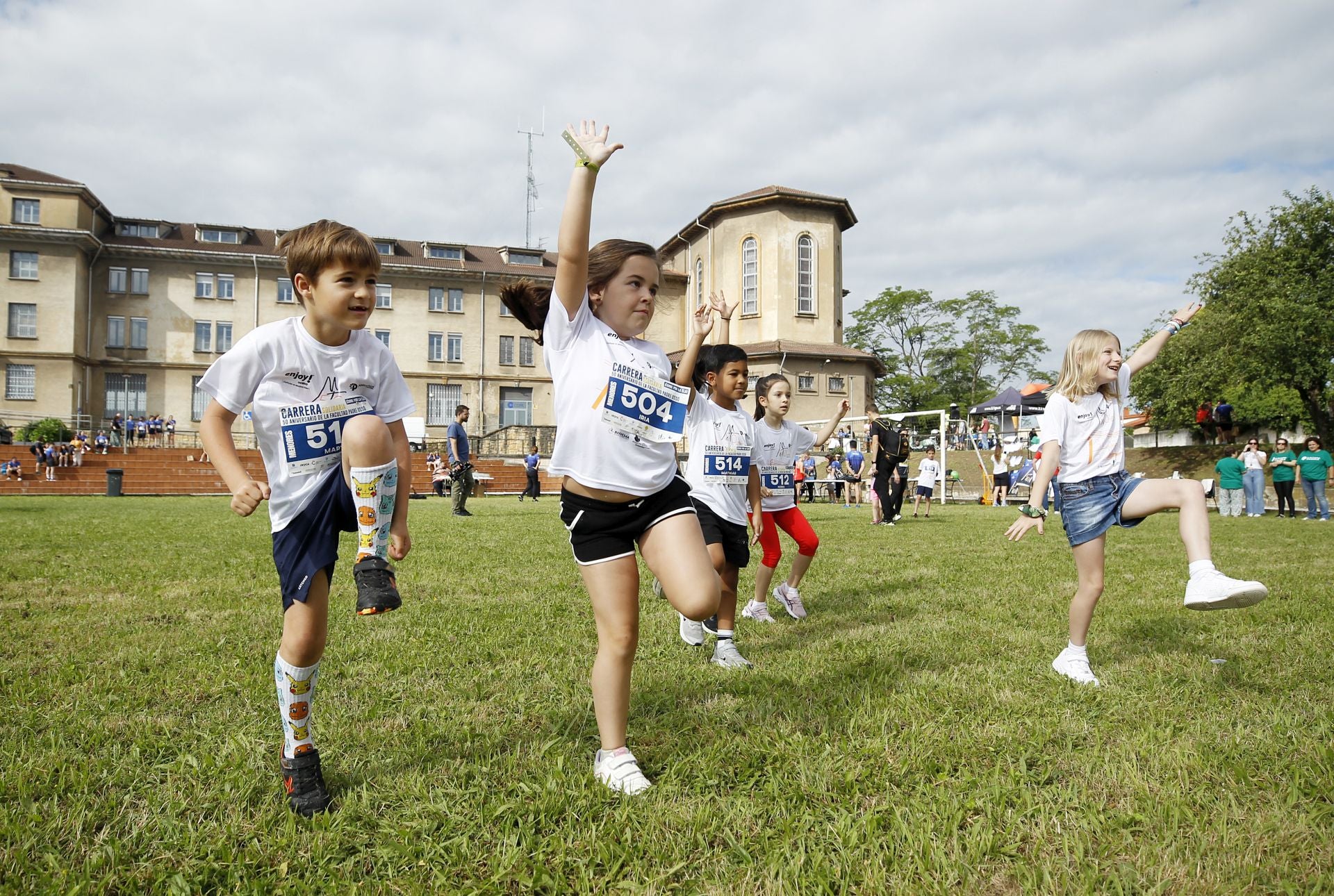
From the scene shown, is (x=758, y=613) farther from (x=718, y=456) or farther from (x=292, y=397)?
(x=292, y=397)

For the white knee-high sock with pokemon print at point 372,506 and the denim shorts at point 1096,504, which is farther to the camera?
the denim shorts at point 1096,504

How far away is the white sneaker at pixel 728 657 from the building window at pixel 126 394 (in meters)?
51.8

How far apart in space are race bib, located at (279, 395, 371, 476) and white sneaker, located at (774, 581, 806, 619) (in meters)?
4.19

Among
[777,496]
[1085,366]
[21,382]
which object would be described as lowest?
[777,496]

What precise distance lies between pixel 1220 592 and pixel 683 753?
254 centimetres

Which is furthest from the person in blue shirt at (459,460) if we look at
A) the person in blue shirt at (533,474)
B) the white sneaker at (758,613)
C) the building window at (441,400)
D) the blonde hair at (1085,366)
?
the building window at (441,400)

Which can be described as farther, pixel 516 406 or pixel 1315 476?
pixel 516 406

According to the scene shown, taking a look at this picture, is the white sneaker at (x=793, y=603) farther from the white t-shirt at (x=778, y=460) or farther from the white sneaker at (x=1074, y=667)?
the white sneaker at (x=1074, y=667)

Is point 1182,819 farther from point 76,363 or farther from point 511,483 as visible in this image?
point 76,363

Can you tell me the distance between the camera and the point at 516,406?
52.6 meters

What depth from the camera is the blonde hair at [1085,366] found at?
471 centimetres

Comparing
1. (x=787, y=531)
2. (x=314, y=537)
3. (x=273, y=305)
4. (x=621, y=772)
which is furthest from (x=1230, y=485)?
(x=273, y=305)

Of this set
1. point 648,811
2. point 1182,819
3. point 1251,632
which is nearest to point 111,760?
point 648,811

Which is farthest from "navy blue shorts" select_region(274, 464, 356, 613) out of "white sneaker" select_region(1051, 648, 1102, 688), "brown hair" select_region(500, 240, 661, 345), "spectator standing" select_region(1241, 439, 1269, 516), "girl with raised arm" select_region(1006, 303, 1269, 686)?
"spectator standing" select_region(1241, 439, 1269, 516)
